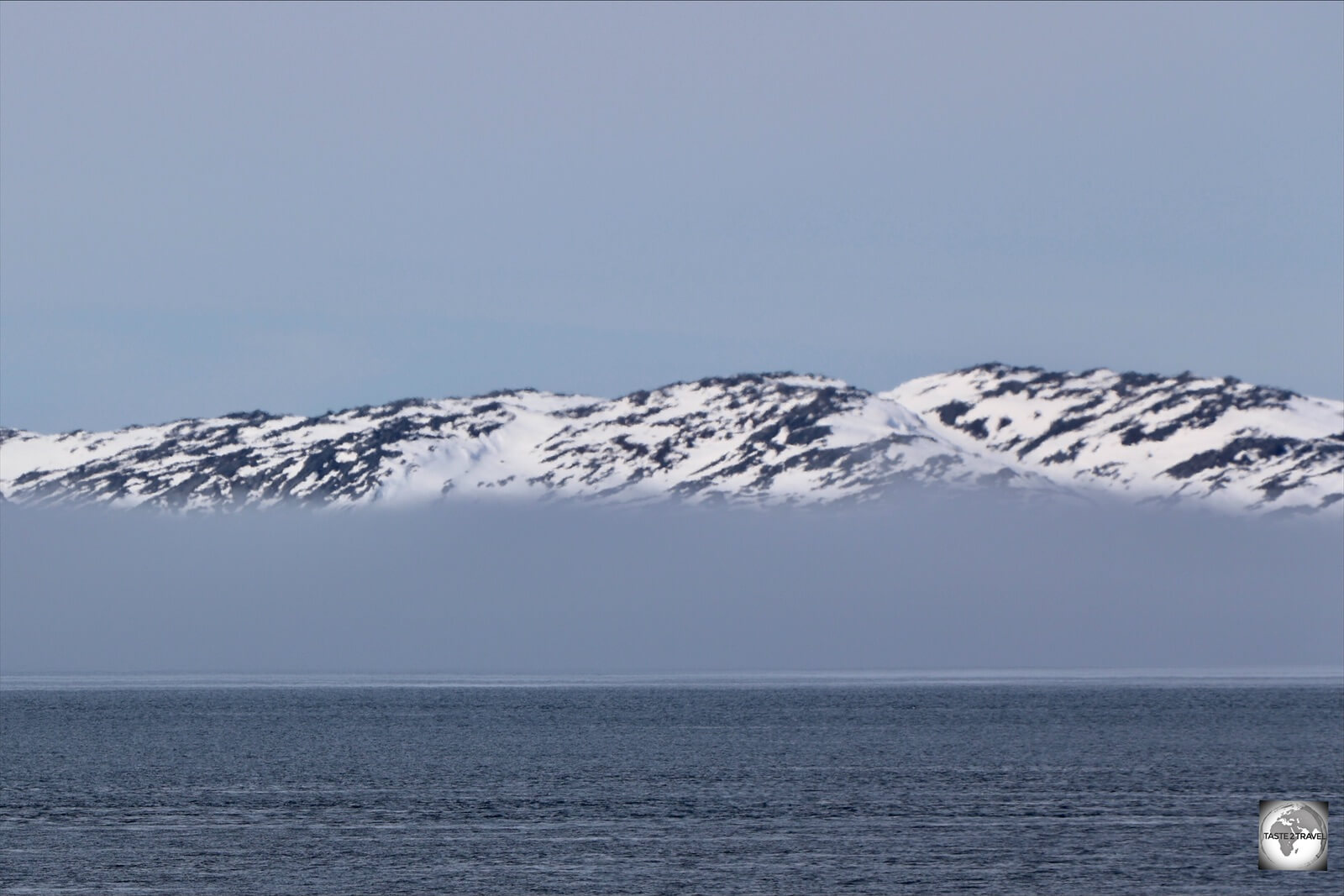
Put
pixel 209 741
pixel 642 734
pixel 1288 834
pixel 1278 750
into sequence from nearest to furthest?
pixel 1288 834 → pixel 1278 750 → pixel 209 741 → pixel 642 734

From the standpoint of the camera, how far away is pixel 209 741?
126 metres

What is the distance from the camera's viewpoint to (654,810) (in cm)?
7344

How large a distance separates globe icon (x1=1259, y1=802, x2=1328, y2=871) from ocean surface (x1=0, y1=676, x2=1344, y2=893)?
870mm

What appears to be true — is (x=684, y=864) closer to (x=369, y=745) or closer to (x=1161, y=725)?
(x=369, y=745)

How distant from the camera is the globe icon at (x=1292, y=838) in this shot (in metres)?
55.6

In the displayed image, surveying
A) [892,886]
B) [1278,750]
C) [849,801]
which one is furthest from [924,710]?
[892,886]

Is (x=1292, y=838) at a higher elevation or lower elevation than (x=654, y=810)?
lower

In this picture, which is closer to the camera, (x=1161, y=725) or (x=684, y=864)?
(x=684, y=864)

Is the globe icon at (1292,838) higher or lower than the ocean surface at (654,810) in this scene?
lower

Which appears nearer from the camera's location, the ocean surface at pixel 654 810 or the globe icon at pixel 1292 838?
the ocean surface at pixel 654 810

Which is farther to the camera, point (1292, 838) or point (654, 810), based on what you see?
point (654, 810)

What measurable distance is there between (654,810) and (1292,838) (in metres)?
24.9

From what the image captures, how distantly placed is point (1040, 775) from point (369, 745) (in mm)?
48086

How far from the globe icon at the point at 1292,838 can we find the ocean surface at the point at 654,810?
2.85ft
